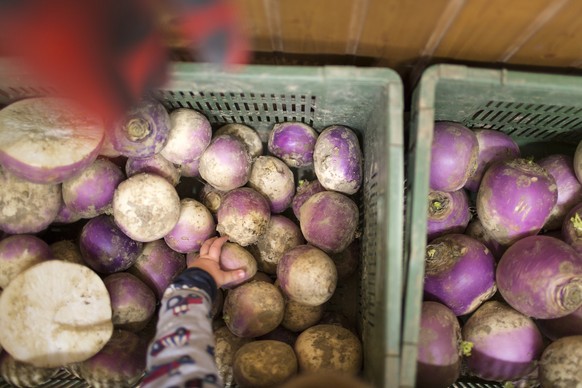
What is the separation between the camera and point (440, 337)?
1840 mm

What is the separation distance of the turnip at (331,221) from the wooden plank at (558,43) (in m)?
0.95

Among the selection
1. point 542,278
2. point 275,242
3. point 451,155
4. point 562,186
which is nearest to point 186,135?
point 275,242

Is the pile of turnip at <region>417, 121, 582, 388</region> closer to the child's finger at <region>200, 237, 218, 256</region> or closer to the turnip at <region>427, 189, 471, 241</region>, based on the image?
the turnip at <region>427, 189, 471, 241</region>

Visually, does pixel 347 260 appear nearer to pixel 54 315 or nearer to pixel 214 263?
pixel 214 263

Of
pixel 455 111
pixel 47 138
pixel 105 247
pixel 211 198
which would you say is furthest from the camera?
pixel 211 198

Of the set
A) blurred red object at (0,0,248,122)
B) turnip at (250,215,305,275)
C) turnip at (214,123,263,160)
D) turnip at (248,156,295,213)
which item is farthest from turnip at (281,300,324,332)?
blurred red object at (0,0,248,122)

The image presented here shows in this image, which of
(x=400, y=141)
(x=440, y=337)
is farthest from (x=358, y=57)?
(x=440, y=337)

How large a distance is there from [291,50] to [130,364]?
150 centimetres

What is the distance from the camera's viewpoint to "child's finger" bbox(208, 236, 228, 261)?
2096mm

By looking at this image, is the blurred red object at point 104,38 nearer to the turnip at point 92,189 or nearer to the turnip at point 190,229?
the turnip at point 92,189

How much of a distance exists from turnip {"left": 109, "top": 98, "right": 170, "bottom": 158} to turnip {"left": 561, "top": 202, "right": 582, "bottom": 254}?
1.89 metres

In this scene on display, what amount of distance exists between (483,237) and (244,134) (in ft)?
4.29

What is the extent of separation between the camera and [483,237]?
224 cm

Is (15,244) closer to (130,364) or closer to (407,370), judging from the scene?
(130,364)
